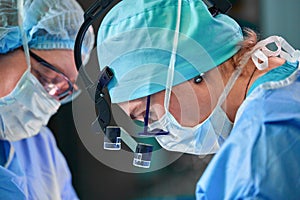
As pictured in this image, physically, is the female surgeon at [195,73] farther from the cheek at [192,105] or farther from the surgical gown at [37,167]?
the surgical gown at [37,167]

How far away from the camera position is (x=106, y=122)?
136 cm

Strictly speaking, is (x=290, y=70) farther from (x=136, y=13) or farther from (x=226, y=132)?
(x=136, y=13)

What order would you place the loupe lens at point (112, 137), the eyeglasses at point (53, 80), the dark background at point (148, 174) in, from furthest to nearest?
the dark background at point (148, 174)
the eyeglasses at point (53, 80)
the loupe lens at point (112, 137)

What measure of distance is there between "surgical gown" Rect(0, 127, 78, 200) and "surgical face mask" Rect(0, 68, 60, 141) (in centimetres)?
9

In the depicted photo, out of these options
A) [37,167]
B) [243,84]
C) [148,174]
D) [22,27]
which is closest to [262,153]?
[243,84]

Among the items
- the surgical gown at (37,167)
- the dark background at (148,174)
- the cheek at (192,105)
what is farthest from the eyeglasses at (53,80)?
the dark background at (148,174)

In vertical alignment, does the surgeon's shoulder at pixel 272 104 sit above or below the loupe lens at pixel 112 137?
above

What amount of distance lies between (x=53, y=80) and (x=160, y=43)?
0.55 meters

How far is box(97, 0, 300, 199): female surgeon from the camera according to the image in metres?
1.16

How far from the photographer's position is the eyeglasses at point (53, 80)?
1.64m

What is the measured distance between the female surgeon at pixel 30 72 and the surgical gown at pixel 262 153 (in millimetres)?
641

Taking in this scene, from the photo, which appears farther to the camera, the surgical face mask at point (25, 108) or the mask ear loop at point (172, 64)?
the surgical face mask at point (25, 108)

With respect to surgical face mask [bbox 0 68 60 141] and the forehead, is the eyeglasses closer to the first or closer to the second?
surgical face mask [bbox 0 68 60 141]

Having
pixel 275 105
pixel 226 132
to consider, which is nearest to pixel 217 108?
pixel 226 132
